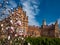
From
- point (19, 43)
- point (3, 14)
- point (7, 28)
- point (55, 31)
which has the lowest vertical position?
point (19, 43)

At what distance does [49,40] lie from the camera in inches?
698

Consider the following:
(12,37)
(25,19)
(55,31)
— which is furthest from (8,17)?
(55,31)

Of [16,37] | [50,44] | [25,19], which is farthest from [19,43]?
[25,19]

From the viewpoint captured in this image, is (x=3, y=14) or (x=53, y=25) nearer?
(x=3, y=14)

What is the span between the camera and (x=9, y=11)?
669 centimetres

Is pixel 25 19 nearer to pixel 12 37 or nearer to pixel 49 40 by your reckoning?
pixel 49 40

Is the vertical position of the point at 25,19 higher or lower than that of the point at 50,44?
higher

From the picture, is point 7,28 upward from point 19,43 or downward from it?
upward

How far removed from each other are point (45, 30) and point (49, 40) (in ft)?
150

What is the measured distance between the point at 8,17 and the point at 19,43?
83cm

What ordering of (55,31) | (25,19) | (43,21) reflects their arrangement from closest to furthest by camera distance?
(25,19)
(55,31)
(43,21)

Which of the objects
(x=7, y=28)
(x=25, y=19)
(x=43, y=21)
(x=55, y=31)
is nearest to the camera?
(x=7, y=28)

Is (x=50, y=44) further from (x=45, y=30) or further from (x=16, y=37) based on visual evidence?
(x=45, y=30)

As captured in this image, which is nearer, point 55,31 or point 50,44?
point 50,44
